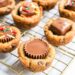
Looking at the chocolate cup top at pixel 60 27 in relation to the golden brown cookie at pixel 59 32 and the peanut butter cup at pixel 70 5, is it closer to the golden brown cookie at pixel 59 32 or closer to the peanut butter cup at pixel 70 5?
the golden brown cookie at pixel 59 32

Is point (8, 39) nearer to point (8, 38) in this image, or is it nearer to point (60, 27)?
point (8, 38)

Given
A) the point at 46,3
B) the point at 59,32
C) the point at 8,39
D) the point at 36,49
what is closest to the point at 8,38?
the point at 8,39

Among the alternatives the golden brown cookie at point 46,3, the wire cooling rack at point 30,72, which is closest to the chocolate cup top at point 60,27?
the wire cooling rack at point 30,72

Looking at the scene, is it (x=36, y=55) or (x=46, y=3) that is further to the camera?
(x=46, y=3)

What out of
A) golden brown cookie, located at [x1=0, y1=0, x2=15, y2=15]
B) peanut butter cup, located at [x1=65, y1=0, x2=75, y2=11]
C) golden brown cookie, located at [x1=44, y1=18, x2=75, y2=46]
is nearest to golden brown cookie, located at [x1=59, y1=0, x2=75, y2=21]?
peanut butter cup, located at [x1=65, y1=0, x2=75, y2=11]

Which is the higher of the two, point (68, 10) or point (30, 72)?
point (68, 10)

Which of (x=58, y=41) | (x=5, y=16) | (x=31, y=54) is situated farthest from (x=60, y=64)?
(x=5, y=16)

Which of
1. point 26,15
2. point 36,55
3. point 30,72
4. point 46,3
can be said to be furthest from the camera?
point 46,3
